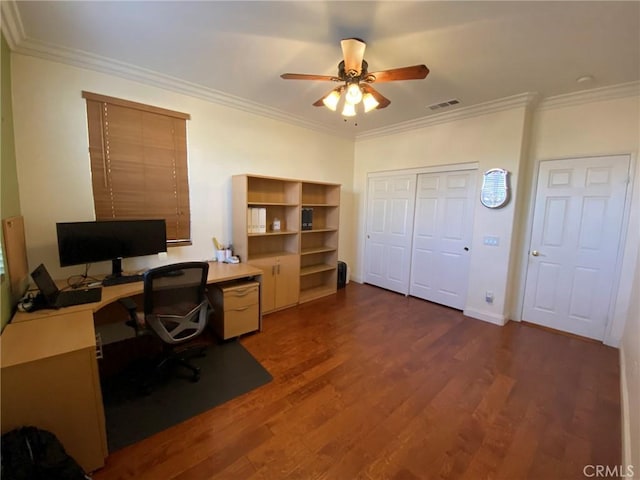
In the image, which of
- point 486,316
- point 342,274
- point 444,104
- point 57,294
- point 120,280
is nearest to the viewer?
point 57,294

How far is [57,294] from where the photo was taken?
79.6 inches

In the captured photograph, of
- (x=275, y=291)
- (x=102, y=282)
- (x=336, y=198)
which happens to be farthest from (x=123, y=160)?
(x=336, y=198)

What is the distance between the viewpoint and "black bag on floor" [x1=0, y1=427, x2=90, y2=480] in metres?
1.13

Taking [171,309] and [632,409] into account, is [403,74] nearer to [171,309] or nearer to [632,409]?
[171,309]

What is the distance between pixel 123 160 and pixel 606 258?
507cm

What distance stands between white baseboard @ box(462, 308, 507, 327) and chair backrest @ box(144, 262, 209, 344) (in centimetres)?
325

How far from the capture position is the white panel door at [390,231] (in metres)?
4.30

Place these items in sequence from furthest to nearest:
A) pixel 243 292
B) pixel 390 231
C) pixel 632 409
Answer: pixel 390 231, pixel 243 292, pixel 632 409

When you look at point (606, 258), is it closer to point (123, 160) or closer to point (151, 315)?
point (151, 315)

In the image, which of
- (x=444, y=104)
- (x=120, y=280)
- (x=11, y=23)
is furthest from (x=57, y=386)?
(x=444, y=104)

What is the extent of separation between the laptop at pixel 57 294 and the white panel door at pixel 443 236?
389 centimetres

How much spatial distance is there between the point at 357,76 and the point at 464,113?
2126mm

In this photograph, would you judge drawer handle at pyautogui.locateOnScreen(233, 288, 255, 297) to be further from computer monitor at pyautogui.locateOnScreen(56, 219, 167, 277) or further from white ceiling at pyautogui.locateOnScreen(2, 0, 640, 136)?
white ceiling at pyautogui.locateOnScreen(2, 0, 640, 136)

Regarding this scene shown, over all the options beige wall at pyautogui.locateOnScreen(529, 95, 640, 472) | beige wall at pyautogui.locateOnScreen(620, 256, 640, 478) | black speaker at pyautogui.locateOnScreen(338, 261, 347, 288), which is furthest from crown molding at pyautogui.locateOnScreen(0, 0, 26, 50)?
beige wall at pyautogui.locateOnScreen(529, 95, 640, 472)
